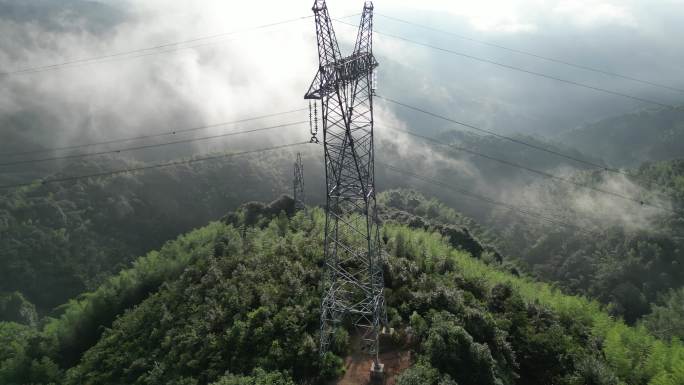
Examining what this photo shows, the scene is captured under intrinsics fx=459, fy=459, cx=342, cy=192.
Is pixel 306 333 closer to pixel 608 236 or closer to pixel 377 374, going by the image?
pixel 377 374

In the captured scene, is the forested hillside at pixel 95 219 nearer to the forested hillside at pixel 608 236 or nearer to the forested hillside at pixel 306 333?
the forested hillside at pixel 306 333

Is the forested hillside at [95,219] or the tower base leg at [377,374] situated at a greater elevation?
the tower base leg at [377,374]

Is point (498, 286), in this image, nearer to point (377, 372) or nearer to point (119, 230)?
point (377, 372)

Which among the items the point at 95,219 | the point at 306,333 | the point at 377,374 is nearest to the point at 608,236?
the point at 306,333

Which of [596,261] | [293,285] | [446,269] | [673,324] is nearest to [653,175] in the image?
[596,261]

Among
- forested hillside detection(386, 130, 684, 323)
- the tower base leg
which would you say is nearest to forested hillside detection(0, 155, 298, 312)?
forested hillside detection(386, 130, 684, 323)

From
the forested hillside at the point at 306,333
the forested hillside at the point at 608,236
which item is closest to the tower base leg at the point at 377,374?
the forested hillside at the point at 306,333
